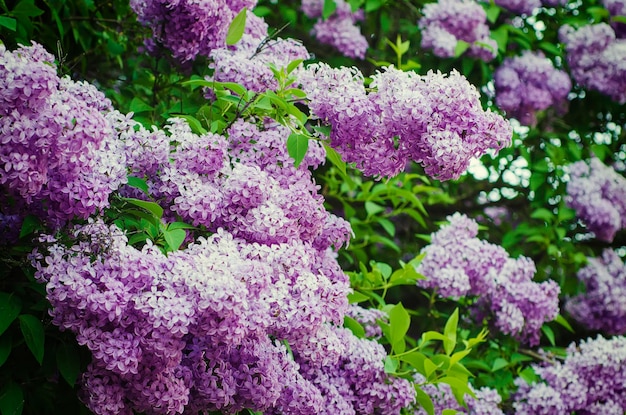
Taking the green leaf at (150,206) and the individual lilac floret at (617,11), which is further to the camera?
the individual lilac floret at (617,11)

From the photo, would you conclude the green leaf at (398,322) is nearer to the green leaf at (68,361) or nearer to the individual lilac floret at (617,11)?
the green leaf at (68,361)

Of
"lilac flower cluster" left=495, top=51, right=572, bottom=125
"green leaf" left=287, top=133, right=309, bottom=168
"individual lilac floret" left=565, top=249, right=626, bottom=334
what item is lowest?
"individual lilac floret" left=565, top=249, right=626, bottom=334

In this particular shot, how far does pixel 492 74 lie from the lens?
4.54 metres

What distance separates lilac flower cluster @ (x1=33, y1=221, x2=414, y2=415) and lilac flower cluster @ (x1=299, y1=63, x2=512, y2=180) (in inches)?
15.1

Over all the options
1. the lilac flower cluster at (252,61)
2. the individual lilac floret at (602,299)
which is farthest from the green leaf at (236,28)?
the individual lilac floret at (602,299)

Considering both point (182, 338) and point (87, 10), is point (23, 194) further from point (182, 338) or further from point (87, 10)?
point (87, 10)

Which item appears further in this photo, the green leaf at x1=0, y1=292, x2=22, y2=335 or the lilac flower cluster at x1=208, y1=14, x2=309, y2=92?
the lilac flower cluster at x1=208, y1=14, x2=309, y2=92

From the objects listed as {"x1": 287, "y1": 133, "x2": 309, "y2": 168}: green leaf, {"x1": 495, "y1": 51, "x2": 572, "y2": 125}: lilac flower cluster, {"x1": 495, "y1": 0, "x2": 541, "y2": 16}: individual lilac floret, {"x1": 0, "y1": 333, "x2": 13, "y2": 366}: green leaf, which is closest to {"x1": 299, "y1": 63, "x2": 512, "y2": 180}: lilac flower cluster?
{"x1": 287, "y1": 133, "x2": 309, "y2": 168}: green leaf

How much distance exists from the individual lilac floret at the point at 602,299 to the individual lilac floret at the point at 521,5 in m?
1.45

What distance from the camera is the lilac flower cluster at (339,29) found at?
423 centimetres

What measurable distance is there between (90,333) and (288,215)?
646mm

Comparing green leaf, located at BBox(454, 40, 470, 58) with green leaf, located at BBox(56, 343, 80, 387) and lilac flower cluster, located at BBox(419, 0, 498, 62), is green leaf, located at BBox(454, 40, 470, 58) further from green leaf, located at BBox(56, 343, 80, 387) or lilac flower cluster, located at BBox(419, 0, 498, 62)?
green leaf, located at BBox(56, 343, 80, 387)

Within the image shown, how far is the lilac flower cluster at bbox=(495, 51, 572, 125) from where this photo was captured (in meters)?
4.47

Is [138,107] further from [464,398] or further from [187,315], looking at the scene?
[464,398]
